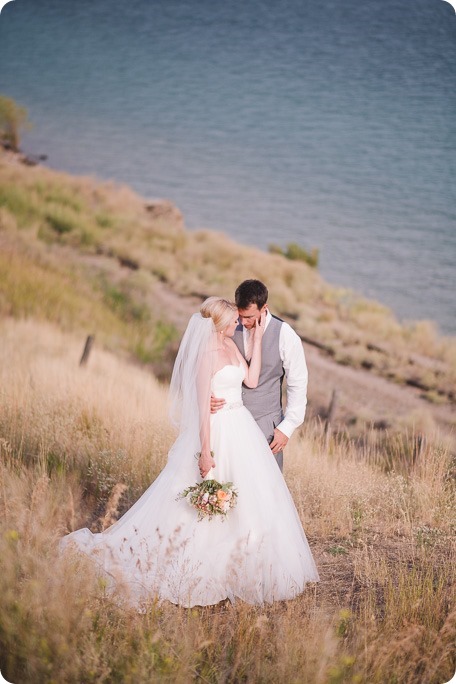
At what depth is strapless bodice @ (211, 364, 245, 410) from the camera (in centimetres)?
399

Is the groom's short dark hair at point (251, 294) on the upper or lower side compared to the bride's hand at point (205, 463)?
upper

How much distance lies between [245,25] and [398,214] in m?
6.58

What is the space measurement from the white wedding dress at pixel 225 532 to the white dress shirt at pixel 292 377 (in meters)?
0.31

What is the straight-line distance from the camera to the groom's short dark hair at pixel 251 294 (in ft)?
13.3

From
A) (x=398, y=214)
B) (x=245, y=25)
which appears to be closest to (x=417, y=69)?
(x=245, y=25)

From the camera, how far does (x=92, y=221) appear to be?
17359 millimetres

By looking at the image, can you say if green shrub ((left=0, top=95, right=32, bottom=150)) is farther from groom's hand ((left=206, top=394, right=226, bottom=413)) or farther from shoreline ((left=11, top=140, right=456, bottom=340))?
groom's hand ((left=206, top=394, right=226, bottom=413))

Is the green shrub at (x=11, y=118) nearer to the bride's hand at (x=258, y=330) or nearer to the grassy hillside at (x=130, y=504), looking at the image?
the grassy hillside at (x=130, y=504)

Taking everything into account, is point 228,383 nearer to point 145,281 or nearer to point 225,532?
point 225,532

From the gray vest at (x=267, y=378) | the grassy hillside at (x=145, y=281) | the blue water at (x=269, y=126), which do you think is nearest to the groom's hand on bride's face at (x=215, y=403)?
the gray vest at (x=267, y=378)

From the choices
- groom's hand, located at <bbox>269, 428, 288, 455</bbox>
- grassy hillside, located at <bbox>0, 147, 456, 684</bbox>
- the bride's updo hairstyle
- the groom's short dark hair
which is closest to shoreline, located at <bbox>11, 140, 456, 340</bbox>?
grassy hillside, located at <bbox>0, 147, 456, 684</bbox>

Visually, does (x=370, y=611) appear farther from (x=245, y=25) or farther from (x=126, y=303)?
(x=126, y=303)

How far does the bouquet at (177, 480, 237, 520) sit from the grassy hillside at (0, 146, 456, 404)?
8.92 metres

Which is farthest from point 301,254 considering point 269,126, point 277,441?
point 277,441
